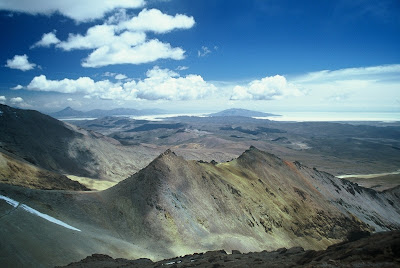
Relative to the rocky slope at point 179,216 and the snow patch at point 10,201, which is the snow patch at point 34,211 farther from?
the rocky slope at point 179,216

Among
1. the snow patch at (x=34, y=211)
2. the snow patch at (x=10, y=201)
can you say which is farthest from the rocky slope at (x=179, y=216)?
the snow patch at (x=34, y=211)

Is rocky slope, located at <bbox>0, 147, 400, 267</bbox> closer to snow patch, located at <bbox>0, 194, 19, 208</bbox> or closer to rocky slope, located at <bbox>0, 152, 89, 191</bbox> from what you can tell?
snow patch, located at <bbox>0, 194, 19, 208</bbox>

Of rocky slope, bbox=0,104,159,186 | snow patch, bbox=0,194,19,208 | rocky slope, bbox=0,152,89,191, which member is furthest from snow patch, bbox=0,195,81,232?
rocky slope, bbox=0,104,159,186

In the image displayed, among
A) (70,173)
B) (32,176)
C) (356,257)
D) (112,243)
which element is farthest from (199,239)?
(70,173)

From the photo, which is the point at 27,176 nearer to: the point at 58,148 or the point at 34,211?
the point at 34,211

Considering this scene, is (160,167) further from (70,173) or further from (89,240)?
(70,173)

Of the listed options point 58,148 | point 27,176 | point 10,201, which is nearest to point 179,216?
point 10,201

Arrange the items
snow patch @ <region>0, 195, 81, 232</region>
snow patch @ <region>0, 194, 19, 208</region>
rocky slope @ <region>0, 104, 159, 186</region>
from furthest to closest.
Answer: rocky slope @ <region>0, 104, 159, 186</region>, snow patch @ <region>0, 195, 81, 232</region>, snow patch @ <region>0, 194, 19, 208</region>
